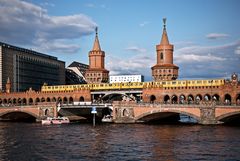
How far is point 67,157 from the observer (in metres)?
52.7

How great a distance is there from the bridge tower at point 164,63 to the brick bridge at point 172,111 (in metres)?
17.0

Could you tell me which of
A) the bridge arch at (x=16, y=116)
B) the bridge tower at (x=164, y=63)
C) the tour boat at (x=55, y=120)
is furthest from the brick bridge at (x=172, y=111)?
the bridge arch at (x=16, y=116)

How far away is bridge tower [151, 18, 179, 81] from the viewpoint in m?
129

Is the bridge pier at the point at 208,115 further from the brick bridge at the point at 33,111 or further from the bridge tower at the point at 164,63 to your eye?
the brick bridge at the point at 33,111

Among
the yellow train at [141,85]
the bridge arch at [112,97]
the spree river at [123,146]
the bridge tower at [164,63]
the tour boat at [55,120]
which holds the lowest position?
the spree river at [123,146]

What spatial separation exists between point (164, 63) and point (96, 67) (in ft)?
99.0

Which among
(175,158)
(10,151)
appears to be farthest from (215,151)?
(10,151)

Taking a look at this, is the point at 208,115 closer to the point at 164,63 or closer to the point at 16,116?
the point at 164,63

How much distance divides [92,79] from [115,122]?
4273cm

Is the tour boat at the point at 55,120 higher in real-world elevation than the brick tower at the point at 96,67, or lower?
lower

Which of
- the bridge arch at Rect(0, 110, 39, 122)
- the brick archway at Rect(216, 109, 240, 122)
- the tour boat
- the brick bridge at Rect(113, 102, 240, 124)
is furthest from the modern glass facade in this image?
the brick archway at Rect(216, 109, 240, 122)

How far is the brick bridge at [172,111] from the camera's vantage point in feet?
304

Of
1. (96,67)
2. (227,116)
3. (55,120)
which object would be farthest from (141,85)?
(227,116)

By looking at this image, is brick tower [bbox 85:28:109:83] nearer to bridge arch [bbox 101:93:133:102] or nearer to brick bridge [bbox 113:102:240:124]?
bridge arch [bbox 101:93:133:102]
